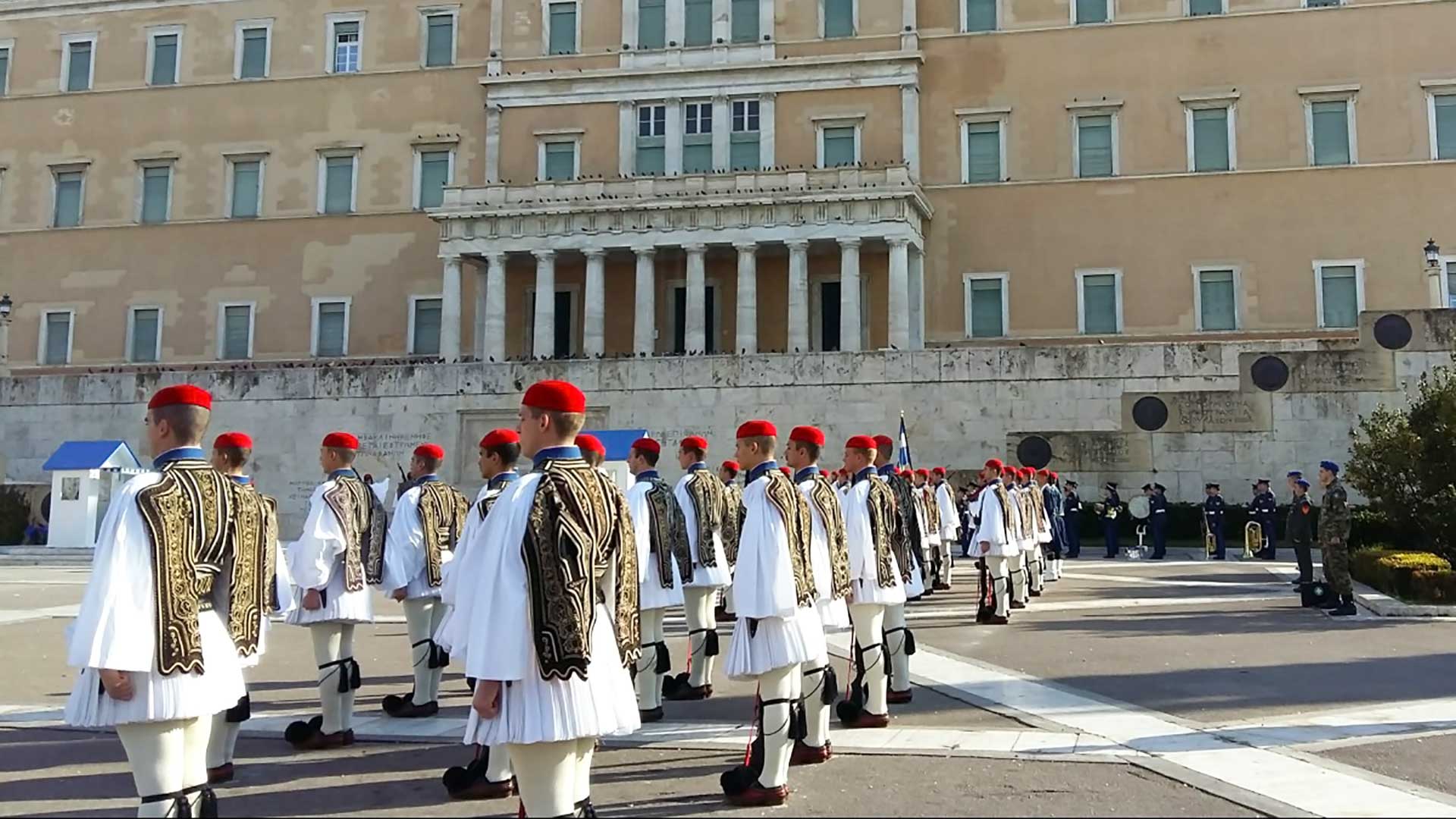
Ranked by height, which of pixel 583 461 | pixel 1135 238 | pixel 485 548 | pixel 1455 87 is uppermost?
pixel 1455 87

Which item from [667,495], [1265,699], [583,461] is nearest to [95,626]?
[583,461]

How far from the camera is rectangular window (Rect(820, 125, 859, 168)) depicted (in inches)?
1639

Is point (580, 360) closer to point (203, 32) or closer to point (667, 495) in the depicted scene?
point (667, 495)

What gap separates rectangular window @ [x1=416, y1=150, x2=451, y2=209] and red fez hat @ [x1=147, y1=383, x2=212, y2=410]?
4035 centimetres

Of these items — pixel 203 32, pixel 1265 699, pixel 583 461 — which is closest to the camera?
pixel 583 461

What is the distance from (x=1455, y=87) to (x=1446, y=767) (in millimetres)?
39194

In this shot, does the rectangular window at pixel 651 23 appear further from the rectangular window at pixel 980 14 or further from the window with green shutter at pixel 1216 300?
the window with green shutter at pixel 1216 300

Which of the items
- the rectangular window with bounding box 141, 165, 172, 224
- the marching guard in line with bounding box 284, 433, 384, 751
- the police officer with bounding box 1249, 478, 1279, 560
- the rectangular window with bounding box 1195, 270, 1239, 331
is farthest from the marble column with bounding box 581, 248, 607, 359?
the marching guard in line with bounding box 284, 433, 384, 751

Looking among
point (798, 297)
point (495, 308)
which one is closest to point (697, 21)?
point (798, 297)

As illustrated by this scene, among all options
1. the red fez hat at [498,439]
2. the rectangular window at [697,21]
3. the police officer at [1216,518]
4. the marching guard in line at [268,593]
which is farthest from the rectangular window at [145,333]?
the red fez hat at [498,439]

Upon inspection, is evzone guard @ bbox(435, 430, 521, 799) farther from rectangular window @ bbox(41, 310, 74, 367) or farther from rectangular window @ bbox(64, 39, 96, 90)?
rectangular window @ bbox(64, 39, 96, 90)

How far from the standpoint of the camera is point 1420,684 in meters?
9.90

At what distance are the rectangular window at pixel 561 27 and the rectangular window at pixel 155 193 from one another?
16.6 meters

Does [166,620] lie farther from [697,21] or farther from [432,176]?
[432,176]
